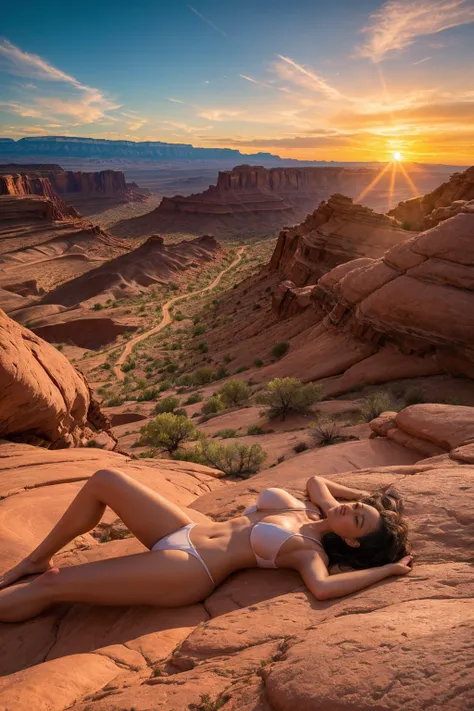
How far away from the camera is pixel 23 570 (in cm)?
405

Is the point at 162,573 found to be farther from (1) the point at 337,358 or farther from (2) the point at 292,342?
(2) the point at 292,342

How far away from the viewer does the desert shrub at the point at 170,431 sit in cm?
1170

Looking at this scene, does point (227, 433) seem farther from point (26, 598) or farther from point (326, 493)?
point (26, 598)

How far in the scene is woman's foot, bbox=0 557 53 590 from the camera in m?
3.99

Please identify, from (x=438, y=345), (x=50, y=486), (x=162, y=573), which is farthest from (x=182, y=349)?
(x=162, y=573)

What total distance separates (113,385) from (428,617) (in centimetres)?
2430

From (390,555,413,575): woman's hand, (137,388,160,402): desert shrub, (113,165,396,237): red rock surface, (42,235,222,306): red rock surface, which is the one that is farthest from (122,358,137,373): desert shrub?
(113,165,396,237): red rock surface

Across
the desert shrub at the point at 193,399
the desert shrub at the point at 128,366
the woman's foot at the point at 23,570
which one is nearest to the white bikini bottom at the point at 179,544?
the woman's foot at the point at 23,570

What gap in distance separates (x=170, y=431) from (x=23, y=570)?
773 centimetres

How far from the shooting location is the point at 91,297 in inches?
1802

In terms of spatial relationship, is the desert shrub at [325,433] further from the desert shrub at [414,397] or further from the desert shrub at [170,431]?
the desert shrub at [170,431]

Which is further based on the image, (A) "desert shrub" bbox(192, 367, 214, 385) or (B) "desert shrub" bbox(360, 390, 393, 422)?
(A) "desert shrub" bbox(192, 367, 214, 385)

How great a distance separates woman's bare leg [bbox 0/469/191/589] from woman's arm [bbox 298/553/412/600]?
50.0 inches

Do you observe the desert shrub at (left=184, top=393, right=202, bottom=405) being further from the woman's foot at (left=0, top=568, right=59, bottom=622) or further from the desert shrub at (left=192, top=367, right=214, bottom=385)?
the woman's foot at (left=0, top=568, right=59, bottom=622)
